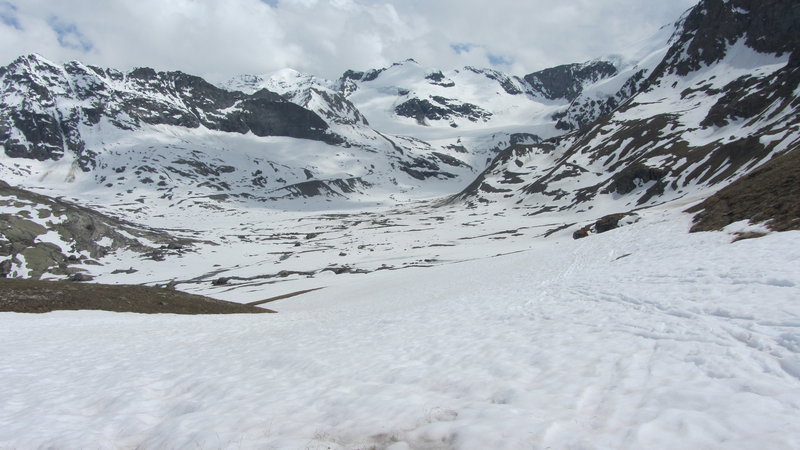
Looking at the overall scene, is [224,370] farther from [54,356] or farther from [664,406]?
[664,406]

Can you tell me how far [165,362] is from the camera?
15.7 m

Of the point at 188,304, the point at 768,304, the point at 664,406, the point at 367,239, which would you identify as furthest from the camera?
the point at 367,239

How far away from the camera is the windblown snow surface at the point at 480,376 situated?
737 cm

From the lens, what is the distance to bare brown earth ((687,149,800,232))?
2388cm

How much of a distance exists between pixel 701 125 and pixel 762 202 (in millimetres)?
136636

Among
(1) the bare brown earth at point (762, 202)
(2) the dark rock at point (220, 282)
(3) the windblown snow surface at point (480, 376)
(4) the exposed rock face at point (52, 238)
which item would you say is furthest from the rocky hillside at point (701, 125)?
(4) the exposed rock face at point (52, 238)

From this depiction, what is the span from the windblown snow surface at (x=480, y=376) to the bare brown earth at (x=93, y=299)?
10.2m

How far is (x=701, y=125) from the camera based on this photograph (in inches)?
5468

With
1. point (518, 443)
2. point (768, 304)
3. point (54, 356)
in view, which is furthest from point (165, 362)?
point (768, 304)

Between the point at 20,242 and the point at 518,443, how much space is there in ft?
411

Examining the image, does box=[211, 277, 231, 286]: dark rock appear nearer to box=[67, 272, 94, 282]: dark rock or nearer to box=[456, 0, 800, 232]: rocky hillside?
box=[67, 272, 94, 282]: dark rock

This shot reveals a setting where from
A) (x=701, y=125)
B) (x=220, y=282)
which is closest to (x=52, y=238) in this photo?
(x=220, y=282)

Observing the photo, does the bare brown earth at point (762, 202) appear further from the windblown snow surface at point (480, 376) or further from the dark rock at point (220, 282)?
the dark rock at point (220, 282)

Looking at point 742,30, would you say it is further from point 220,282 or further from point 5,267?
point 5,267
